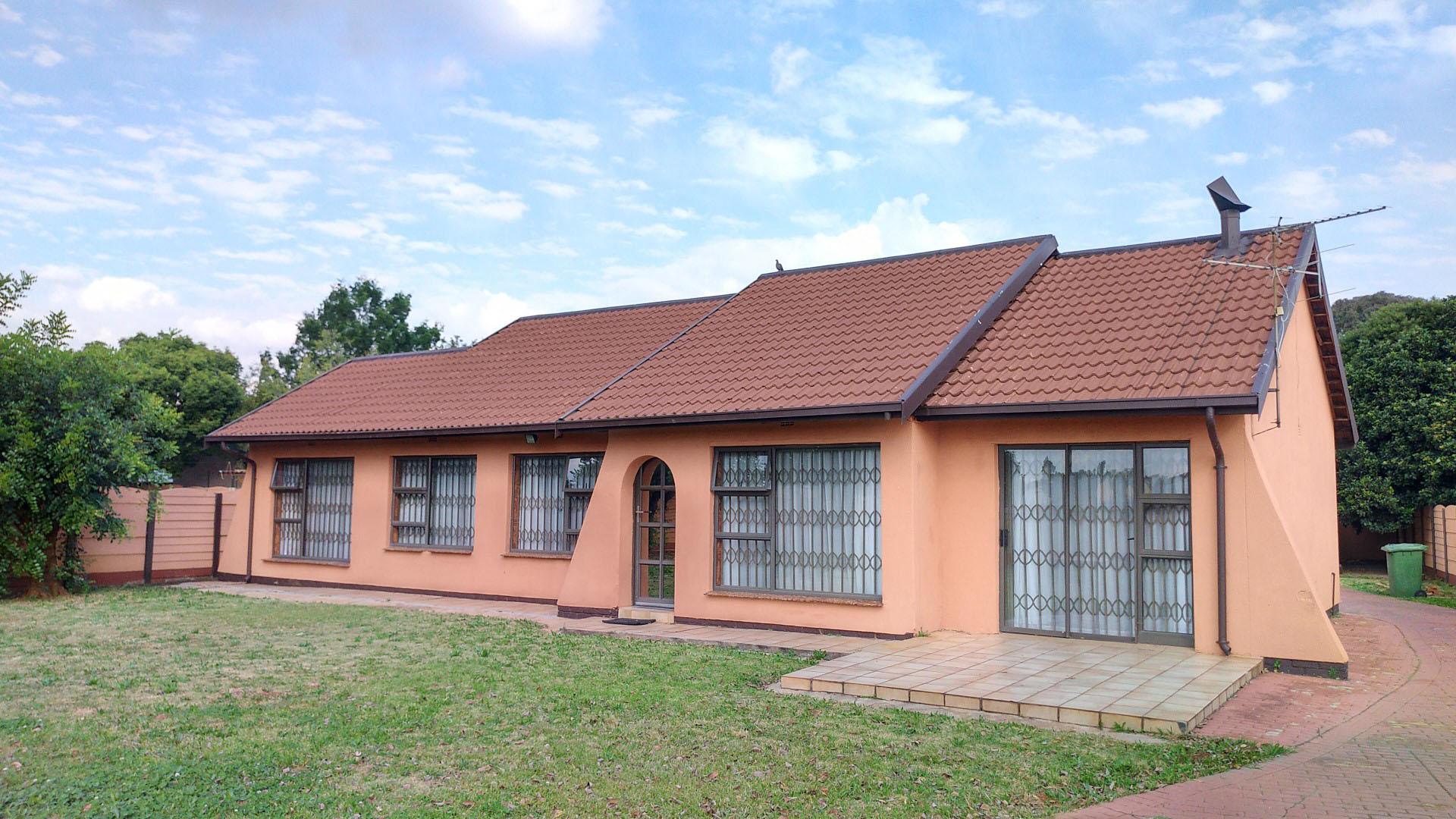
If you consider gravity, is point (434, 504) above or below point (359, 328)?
below

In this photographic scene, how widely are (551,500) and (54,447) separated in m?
7.29

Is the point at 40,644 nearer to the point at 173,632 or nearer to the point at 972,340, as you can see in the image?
the point at 173,632

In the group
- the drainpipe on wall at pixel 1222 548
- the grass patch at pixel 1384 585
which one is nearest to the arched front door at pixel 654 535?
the drainpipe on wall at pixel 1222 548

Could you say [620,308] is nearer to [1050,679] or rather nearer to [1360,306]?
[1050,679]

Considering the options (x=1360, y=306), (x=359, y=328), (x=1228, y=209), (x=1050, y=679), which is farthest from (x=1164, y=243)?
(x=359, y=328)

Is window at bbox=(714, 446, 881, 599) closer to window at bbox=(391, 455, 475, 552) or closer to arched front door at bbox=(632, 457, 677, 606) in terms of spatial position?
arched front door at bbox=(632, 457, 677, 606)

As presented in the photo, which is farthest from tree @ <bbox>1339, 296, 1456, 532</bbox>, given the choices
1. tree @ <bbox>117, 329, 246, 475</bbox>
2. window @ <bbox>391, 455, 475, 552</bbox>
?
tree @ <bbox>117, 329, 246, 475</bbox>

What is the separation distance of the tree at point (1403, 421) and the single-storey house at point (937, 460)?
7.99 metres

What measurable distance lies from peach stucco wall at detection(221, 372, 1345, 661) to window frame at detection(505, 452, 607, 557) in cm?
12

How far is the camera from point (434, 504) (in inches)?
657

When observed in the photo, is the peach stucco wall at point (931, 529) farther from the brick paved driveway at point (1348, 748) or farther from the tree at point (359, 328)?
the tree at point (359, 328)

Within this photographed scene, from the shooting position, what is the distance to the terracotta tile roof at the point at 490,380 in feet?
53.7

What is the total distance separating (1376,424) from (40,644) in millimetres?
26777

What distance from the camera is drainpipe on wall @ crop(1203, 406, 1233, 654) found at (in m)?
10.1
